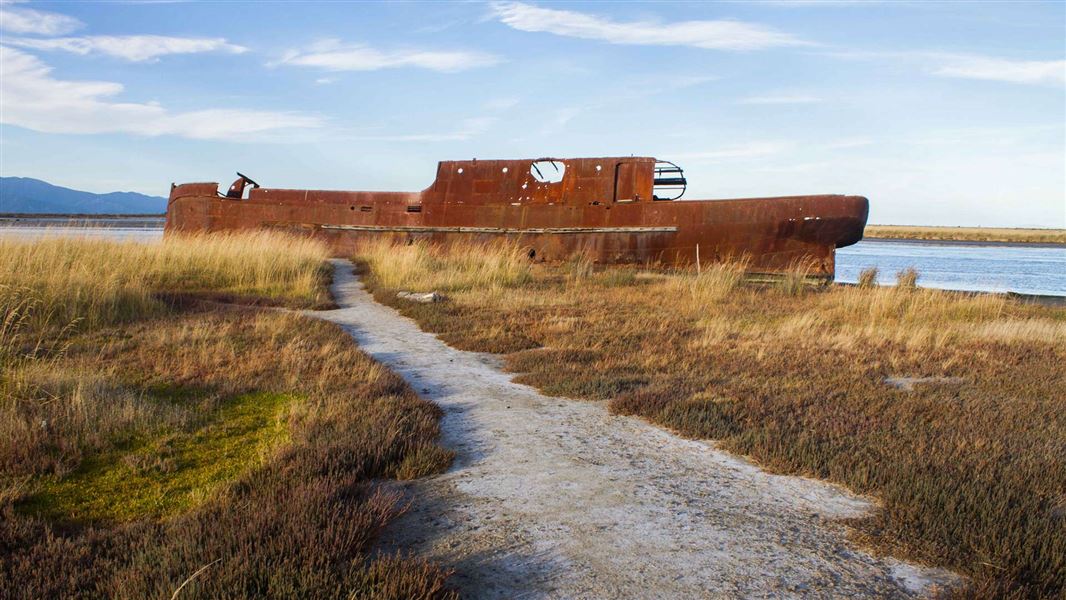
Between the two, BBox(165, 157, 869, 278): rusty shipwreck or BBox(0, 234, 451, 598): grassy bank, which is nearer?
BBox(0, 234, 451, 598): grassy bank

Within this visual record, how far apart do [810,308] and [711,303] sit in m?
1.58

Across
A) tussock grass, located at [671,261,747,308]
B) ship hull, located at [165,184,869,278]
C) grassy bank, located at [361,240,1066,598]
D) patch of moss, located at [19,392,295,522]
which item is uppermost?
ship hull, located at [165,184,869,278]

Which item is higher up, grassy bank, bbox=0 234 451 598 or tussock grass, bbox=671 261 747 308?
tussock grass, bbox=671 261 747 308

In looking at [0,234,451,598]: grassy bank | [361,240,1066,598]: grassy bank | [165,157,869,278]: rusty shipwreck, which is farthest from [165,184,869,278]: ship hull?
[0,234,451,598]: grassy bank

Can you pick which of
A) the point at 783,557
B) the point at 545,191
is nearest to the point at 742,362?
the point at 783,557

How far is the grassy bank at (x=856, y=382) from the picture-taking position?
11.7 feet

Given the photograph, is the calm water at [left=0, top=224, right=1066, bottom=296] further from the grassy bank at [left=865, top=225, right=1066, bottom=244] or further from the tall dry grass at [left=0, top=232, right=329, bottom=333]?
the grassy bank at [left=865, top=225, right=1066, bottom=244]

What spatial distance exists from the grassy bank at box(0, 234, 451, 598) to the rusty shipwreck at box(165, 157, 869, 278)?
9.98m

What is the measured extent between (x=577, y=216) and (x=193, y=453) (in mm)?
14483

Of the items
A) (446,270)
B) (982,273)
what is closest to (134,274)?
(446,270)

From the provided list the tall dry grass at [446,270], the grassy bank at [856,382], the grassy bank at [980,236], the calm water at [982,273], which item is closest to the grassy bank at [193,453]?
the grassy bank at [856,382]

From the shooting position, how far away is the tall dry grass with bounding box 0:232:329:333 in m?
8.65

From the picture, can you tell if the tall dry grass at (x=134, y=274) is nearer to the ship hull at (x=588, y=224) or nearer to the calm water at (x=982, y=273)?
the ship hull at (x=588, y=224)

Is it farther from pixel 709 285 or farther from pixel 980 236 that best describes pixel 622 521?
pixel 980 236
